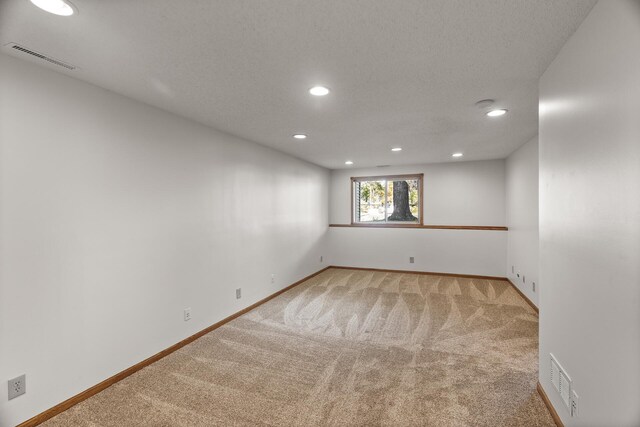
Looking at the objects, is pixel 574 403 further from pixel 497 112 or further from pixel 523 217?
pixel 523 217

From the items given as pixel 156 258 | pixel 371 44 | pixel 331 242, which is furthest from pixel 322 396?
pixel 331 242

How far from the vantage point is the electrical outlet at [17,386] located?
172 centimetres

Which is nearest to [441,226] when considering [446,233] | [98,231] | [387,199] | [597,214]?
[446,233]

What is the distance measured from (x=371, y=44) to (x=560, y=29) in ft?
3.09

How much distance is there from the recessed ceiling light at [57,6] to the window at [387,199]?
17.9 feet

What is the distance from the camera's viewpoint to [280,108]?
2664 millimetres

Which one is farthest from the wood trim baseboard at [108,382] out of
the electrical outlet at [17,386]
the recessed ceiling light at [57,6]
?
the recessed ceiling light at [57,6]

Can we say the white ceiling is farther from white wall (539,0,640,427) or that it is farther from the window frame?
the window frame

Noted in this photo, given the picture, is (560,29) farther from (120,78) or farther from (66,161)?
(66,161)

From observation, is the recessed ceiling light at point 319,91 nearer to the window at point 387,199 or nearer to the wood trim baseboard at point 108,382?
the wood trim baseboard at point 108,382

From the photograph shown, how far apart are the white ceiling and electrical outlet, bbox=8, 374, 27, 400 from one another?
1915 millimetres

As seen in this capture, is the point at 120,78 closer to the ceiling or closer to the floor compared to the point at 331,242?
closer to the ceiling

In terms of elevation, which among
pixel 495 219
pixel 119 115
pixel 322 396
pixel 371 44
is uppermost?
pixel 371 44

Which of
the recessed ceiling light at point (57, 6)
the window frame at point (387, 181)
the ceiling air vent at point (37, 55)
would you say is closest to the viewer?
the recessed ceiling light at point (57, 6)
